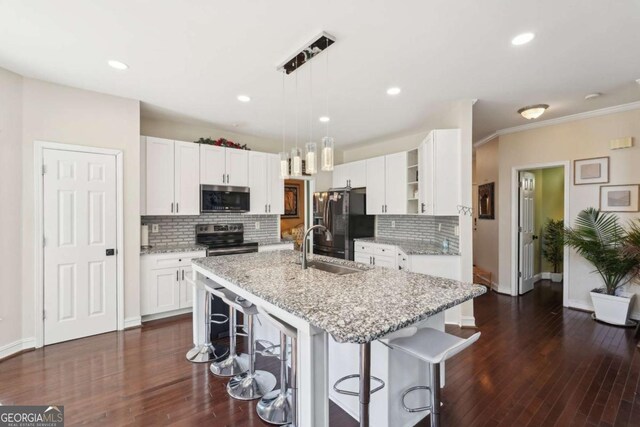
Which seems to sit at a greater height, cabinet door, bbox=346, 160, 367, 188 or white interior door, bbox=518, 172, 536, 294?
cabinet door, bbox=346, 160, 367, 188

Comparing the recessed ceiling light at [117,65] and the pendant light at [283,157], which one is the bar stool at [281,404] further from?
the recessed ceiling light at [117,65]

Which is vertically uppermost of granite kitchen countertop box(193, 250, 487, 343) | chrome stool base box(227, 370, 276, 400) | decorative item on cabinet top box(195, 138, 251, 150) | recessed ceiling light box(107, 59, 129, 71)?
recessed ceiling light box(107, 59, 129, 71)

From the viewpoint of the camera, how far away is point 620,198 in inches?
144

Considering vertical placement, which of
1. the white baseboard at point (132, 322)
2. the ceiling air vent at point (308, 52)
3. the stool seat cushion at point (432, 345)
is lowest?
the white baseboard at point (132, 322)

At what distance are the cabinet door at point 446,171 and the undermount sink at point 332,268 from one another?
5.62 feet

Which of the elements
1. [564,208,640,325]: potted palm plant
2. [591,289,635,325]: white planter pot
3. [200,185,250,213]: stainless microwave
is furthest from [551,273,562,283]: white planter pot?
[200,185,250,213]: stainless microwave

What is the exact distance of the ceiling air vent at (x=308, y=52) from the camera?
7.03 feet

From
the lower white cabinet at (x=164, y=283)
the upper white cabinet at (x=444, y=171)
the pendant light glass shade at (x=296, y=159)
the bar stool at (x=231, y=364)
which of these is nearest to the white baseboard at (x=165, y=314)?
the lower white cabinet at (x=164, y=283)

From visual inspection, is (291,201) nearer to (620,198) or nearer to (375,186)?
(375,186)

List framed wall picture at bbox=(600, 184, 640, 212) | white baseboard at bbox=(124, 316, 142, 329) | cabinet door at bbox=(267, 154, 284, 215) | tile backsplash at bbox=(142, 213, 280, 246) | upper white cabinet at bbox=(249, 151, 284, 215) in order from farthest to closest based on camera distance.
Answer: cabinet door at bbox=(267, 154, 284, 215) → upper white cabinet at bbox=(249, 151, 284, 215) → tile backsplash at bbox=(142, 213, 280, 246) → framed wall picture at bbox=(600, 184, 640, 212) → white baseboard at bbox=(124, 316, 142, 329)

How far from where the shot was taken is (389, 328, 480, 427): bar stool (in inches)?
55.8

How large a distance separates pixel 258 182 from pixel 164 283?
6.54 feet

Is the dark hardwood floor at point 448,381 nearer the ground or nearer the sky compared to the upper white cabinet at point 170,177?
nearer the ground

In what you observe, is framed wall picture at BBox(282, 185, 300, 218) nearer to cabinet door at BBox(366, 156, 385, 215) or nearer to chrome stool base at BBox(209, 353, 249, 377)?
cabinet door at BBox(366, 156, 385, 215)
